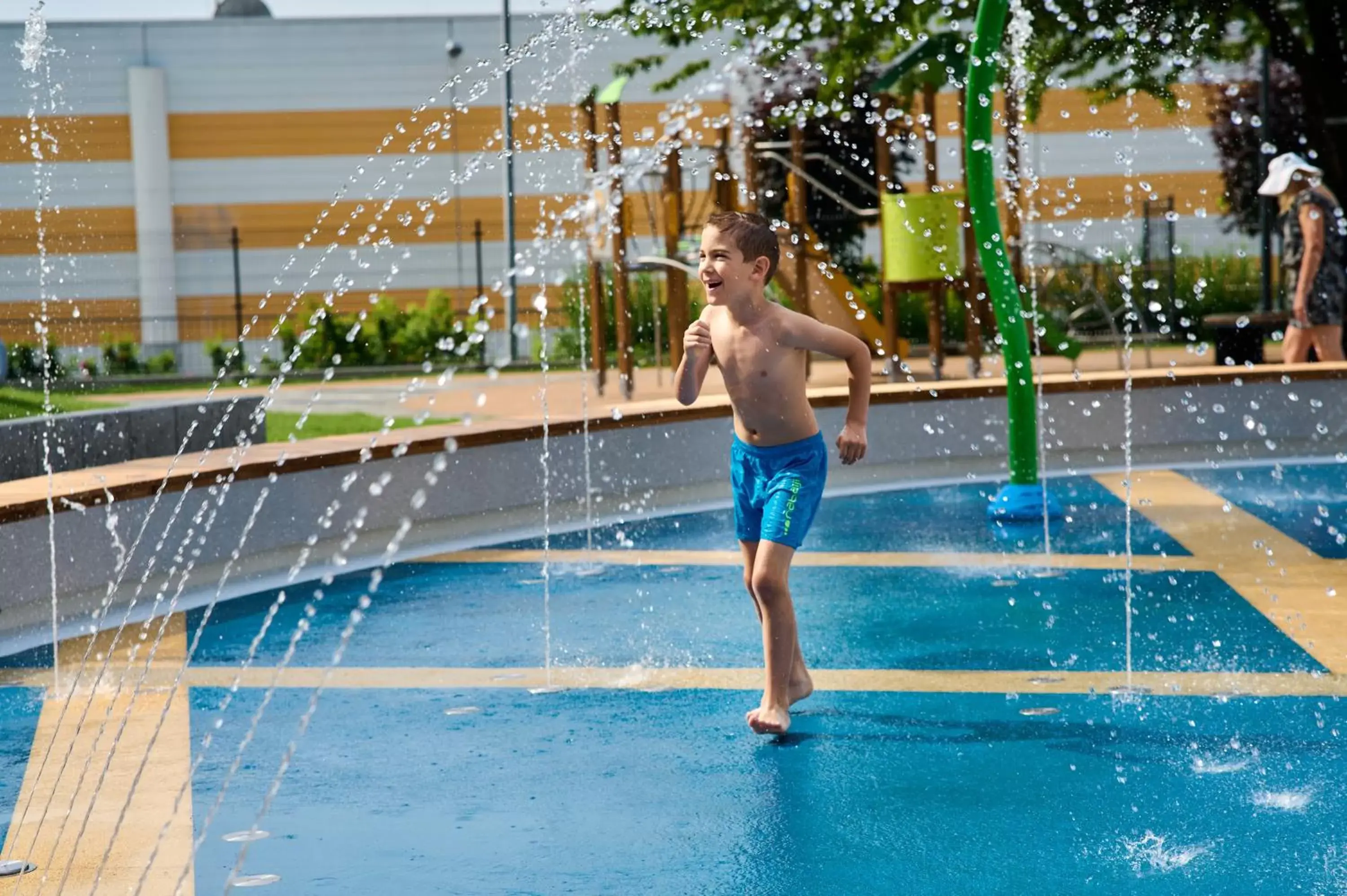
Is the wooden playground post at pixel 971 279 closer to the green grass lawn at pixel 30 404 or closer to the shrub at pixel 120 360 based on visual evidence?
the green grass lawn at pixel 30 404

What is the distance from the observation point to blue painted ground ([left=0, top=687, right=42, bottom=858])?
4.12 meters

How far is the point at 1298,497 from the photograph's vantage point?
28.1 feet

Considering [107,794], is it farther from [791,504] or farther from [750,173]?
[750,173]

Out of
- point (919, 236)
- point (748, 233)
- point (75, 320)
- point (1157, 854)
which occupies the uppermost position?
point (919, 236)

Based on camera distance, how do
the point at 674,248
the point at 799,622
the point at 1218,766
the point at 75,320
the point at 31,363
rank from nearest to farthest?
the point at 1218,766 → the point at 799,622 → the point at 674,248 → the point at 31,363 → the point at 75,320

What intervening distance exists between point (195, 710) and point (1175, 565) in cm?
404

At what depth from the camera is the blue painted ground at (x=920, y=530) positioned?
7.45 m

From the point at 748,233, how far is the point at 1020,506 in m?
3.87

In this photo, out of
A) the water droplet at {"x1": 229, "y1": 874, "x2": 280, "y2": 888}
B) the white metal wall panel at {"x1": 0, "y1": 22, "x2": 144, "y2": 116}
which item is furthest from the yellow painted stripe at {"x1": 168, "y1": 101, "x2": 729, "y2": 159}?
the water droplet at {"x1": 229, "y1": 874, "x2": 280, "y2": 888}

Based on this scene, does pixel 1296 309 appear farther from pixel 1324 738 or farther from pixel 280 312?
pixel 280 312

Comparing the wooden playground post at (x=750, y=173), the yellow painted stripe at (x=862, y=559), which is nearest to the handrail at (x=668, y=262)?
the wooden playground post at (x=750, y=173)

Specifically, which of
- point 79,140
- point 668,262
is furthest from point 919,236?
point 79,140

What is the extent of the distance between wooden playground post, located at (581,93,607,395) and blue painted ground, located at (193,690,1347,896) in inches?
321

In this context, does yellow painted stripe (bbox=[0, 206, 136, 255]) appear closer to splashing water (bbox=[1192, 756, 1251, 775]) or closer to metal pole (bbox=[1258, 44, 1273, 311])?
metal pole (bbox=[1258, 44, 1273, 311])
